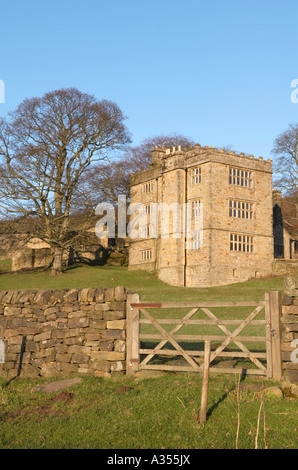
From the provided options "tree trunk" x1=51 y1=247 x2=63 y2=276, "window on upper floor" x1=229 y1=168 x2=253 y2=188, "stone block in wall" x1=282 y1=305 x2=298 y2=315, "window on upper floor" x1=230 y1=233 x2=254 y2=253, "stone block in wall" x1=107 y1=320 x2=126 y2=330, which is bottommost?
"stone block in wall" x1=107 y1=320 x2=126 y2=330

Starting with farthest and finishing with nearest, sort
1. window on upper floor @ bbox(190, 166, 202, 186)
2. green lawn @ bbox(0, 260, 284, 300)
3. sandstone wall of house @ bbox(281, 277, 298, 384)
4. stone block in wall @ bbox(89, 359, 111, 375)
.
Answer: window on upper floor @ bbox(190, 166, 202, 186) → green lawn @ bbox(0, 260, 284, 300) → stone block in wall @ bbox(89, 359, 111, 375) → sandstone wall of house @ bbox(281, 277, 298, 384)

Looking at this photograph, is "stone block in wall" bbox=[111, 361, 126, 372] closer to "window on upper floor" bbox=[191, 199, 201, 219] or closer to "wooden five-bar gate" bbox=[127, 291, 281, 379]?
"wooden five-bar gate" bbox=[127, 291, 281, 379]

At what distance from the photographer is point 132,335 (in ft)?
42.0

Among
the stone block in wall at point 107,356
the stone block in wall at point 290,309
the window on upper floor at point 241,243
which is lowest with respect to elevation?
the stone block in wall at point 107,356

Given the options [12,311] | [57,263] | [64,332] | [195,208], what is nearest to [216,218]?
[195,208]

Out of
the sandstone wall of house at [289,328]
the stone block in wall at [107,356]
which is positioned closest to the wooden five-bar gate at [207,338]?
the sandstone wall of house at [289,328]

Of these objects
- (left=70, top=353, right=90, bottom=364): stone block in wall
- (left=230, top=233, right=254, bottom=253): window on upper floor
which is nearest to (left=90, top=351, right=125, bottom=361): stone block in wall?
(left=70, top=353, right=90, bottom=364): stone block in wall

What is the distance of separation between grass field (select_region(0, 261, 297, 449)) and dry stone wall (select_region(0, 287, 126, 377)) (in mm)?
659

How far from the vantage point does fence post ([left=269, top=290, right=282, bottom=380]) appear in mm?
11164

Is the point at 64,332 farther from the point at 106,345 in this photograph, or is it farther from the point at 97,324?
the point at 106,345

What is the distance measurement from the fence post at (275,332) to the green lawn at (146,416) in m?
0.38

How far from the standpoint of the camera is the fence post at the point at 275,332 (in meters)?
11.2

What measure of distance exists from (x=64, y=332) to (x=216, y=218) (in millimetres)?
33251

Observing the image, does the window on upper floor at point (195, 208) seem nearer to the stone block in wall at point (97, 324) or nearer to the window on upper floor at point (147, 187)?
the window on upper floor at point (147, 187)
